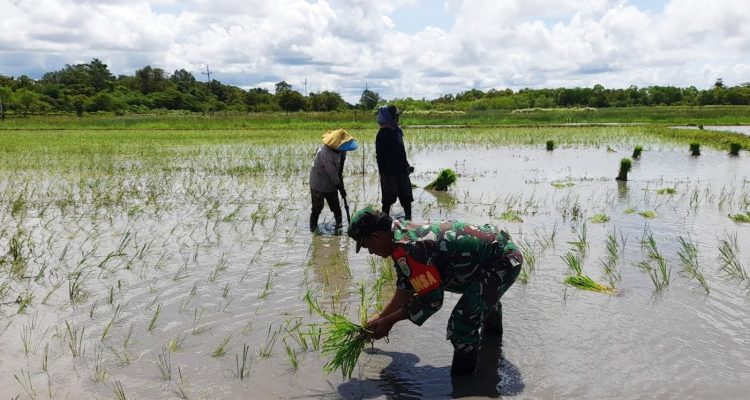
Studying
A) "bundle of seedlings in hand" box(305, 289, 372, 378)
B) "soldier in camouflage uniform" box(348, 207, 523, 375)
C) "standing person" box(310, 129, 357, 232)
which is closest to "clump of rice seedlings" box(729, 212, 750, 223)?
"standing person" box(310, 129, 357, 232)

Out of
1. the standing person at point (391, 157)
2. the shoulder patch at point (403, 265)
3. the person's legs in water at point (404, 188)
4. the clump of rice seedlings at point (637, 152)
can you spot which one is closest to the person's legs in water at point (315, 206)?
the standing person at point (391, 157)

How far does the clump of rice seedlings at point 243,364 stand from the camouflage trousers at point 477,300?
1145 millimetres

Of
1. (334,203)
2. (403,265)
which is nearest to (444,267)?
(403,265)

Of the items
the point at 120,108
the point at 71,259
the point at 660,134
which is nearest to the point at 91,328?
the point at 71,259

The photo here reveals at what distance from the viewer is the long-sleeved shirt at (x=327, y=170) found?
20.8ft

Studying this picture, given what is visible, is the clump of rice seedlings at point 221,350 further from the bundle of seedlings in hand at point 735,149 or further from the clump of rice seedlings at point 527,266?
the bundle of seedlings in hand at point 735,149

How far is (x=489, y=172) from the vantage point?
39.8ft

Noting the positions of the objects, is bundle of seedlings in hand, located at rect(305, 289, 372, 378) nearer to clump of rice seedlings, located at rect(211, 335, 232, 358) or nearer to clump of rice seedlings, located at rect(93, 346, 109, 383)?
clump of rice seedlings, located at rect(211, 335, 232, 358)

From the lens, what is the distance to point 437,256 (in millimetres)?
2871

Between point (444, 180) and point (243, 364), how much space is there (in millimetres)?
6836

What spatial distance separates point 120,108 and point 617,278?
179 feet

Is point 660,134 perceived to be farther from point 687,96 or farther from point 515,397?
point 687,96

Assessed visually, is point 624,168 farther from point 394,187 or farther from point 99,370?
point 99,370

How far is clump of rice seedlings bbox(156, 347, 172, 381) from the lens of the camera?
319cm
